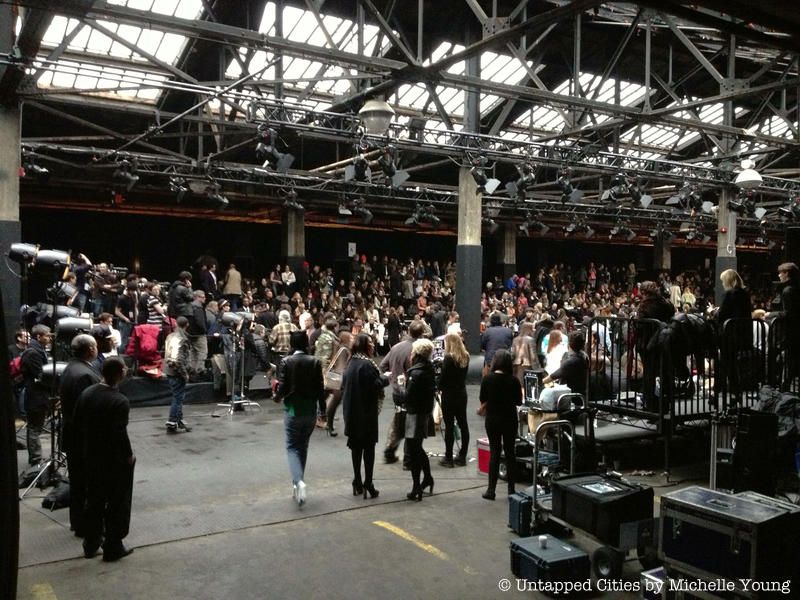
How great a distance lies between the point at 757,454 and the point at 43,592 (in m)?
5.27

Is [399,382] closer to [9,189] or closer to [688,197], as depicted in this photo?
[9,189]

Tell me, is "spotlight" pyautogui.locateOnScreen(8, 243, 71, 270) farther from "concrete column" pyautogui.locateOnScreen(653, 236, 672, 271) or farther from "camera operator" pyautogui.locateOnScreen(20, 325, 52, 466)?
"concrete column" pyautogui.locateOnScreen(653, 236, 672, 271)

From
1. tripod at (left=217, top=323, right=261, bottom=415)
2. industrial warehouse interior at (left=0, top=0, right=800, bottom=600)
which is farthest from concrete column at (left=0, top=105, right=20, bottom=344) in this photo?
tripod at (left=217, top=323, right=261, bottom=415)

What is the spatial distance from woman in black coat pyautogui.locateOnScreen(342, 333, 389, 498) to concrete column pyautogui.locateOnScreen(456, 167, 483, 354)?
8.31m

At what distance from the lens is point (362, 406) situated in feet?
19.4

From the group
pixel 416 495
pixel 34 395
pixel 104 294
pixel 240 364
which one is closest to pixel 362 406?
pixel 416 495

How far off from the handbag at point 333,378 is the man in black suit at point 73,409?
3.55 metres

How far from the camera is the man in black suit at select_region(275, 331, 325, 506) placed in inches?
230

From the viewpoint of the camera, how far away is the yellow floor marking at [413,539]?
190 inches

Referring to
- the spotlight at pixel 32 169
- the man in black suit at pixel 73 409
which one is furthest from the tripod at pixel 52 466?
the spotlight at pixel 32 169

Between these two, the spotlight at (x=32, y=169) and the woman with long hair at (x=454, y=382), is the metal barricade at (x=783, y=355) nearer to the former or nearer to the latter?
the woman with long hair at (x=454, y=382)

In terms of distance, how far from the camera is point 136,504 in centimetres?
593

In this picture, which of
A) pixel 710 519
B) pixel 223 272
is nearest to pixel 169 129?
pixel 223 272

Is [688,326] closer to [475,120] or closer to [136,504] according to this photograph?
[136,504]
